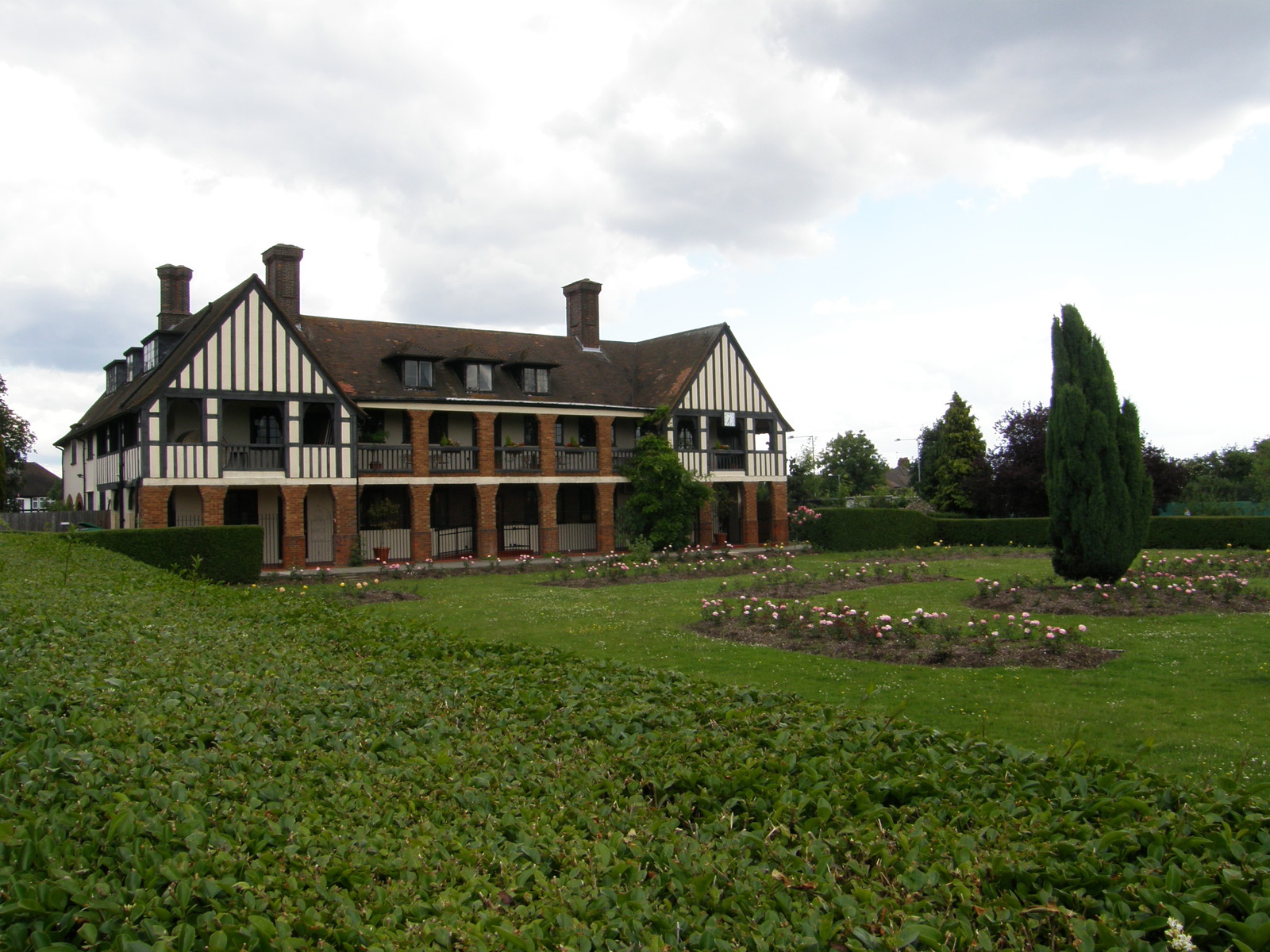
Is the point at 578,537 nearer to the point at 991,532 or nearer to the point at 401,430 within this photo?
the point at 401,430

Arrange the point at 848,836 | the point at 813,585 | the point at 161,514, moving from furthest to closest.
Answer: the point at 161,514
the point at 813,585
the point at 848,836

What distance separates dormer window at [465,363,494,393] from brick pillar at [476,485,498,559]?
2.28 metres

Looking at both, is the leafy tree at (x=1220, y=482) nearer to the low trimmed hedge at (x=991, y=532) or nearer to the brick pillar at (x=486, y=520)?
the low trimmed hedge at (x=991, y=532)

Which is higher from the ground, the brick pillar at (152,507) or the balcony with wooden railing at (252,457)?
the balcony with wooden railing at (252,457)

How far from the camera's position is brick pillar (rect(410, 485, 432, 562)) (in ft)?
90.4

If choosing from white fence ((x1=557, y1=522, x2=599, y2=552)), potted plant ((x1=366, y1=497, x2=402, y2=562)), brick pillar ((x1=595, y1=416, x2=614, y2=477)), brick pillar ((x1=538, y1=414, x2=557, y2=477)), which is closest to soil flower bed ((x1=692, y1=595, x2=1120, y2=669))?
potted plant ((x1=366, y1=497, x2=402, y2=562))

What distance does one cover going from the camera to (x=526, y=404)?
29734 mm

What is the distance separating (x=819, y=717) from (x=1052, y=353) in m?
13.1

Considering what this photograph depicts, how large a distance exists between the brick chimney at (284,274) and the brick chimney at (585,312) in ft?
34.5

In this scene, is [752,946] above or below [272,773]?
below

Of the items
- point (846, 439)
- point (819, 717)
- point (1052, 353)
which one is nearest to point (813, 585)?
point (1052, 353)

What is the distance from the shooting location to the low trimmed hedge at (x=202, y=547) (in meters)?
20.4

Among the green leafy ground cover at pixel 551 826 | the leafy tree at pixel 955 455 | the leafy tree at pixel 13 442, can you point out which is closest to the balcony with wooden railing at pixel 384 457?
the green leafy ground cover at pixel 551 826

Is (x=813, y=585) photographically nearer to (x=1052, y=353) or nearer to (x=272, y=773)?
(x=1052, y=353)
